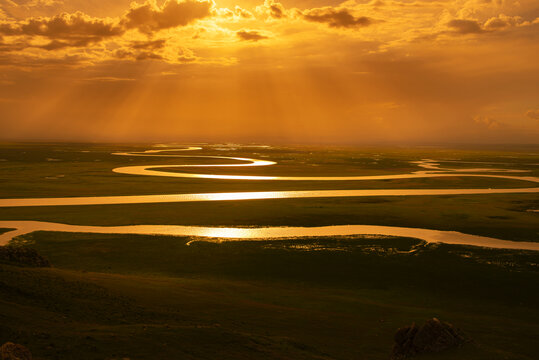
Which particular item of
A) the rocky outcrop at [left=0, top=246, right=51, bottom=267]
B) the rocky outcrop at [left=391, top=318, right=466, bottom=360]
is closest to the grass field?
the rocky outcrop at [left=391, top=318, right=466, bottom=360]

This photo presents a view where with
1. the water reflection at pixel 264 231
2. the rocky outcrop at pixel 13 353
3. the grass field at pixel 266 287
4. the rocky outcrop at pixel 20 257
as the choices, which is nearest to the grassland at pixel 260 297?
the grass field at pixel 266 287

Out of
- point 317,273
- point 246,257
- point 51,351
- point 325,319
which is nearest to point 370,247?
point 317,273

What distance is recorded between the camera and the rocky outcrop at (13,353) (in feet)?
32.5

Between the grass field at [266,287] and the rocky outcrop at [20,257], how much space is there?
141cm

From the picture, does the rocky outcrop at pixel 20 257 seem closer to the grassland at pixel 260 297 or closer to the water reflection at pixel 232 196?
the grassland at pixel 260 297

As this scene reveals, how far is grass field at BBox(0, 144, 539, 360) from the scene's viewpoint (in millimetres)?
14141

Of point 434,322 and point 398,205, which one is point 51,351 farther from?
point 398,205

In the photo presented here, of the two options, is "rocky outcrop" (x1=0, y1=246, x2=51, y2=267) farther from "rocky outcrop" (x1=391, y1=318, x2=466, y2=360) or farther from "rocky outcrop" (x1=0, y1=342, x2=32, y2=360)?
"rocky outcrop" (x1=391, y1=318, x2=466, y2=360)

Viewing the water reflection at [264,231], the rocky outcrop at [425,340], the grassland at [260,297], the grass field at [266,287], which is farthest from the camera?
the water reflection at [264,231]

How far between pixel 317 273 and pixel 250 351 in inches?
562

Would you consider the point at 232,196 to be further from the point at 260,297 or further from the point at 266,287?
the point at 260,297

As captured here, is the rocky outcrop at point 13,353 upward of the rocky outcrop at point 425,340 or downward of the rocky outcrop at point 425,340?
upward

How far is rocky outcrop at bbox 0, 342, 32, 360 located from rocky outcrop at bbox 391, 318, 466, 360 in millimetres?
11267

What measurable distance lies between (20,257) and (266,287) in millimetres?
12516
